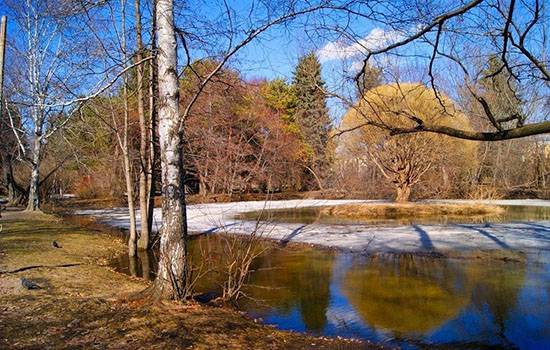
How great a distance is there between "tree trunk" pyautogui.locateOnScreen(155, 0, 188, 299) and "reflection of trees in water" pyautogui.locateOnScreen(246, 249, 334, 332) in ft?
5.02

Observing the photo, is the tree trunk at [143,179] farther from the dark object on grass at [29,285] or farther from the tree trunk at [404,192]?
the tree trunk at [404,192]

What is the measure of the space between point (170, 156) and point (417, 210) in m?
19.8

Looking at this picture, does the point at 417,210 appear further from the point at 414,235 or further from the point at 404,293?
the point at 404,293

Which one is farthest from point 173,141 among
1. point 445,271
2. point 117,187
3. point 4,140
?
point 117,187

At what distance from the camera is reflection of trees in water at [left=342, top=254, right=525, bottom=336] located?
272 inches

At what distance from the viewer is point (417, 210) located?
931 inches

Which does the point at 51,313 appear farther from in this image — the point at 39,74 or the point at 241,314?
the point at 39,74

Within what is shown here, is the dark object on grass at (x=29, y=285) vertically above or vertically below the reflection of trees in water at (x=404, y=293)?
above

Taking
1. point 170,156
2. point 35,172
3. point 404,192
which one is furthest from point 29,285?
point 404,192

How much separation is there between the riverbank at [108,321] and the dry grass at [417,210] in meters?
16.6

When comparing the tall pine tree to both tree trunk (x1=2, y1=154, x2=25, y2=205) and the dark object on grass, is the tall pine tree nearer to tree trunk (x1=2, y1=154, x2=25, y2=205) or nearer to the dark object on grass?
tree trunk (x1=2, y1=154, x2=25, y2=205)

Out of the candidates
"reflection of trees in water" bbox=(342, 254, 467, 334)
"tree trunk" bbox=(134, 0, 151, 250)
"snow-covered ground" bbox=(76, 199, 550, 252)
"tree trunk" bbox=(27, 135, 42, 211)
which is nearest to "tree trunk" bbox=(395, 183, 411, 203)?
"snow-covered ground" bbox=(76, 199, 550, 252)

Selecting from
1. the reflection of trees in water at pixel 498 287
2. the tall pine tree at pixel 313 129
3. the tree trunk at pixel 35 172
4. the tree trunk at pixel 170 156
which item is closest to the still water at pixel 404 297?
the reflection of trees in water at pixel 498 287

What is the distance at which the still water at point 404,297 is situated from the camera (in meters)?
6.26
